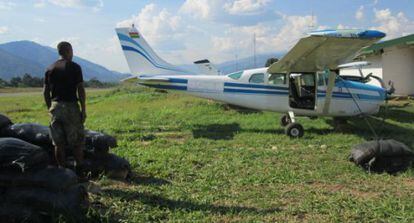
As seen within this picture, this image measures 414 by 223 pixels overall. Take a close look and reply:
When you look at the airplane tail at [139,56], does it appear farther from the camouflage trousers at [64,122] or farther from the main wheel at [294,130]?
the camouflage trousers at [64,122]

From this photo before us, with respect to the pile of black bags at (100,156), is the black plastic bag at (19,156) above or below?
above

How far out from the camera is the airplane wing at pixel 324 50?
773cm

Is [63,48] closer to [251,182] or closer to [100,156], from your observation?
[100,156]

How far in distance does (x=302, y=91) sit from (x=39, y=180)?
793 cm

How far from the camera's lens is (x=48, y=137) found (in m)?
5.01

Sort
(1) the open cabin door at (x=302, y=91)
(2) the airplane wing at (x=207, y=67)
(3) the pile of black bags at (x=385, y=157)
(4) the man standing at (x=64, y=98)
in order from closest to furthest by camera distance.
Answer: (4) the man standing at (x=64, y=98)
(3) the pile of black bags at (x=385, y=157)
(1) the open cabin door at (x=302, y=91)
(2) the airplane wing at (x=207, y=67)

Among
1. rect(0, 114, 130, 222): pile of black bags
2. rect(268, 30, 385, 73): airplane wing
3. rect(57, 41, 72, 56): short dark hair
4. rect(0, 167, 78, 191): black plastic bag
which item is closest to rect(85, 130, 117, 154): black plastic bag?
rect(57, 41, 72, 56): short dark hair

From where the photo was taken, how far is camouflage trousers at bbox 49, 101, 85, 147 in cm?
466

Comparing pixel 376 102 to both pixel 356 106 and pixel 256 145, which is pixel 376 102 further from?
pixel 256 145

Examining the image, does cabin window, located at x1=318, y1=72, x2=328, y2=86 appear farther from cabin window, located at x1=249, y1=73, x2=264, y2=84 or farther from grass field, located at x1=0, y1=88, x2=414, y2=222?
cabin window, located at x1=249, y1=73, x2=264, y2=84

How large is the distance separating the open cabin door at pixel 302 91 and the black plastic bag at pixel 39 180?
7537 millimetres

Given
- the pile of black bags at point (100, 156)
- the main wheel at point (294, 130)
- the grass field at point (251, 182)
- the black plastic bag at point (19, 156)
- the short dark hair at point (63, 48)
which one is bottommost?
the grass field at point (251, 182)

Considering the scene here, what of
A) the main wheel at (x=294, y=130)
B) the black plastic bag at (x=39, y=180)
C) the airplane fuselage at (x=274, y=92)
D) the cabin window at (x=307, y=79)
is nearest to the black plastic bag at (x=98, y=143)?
the black plastic bag at (x=39, y=180)

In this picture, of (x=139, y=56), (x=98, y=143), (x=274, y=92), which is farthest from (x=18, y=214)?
(x=139, y=56)
